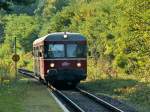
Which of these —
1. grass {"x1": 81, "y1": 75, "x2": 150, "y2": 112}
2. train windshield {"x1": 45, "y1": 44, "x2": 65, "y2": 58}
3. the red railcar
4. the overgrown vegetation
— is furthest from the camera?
train windshield {"x1": 45, "y1": 44, "x2": 65, "y2": 58}

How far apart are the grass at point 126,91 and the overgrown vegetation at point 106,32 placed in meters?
0.86

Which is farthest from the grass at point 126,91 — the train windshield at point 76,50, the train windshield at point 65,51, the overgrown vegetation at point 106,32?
the train windshield at point 65,51

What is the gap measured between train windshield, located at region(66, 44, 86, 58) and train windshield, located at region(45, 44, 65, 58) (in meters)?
0.33

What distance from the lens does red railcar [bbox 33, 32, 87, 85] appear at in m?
29.8

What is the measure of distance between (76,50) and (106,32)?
21.8 m

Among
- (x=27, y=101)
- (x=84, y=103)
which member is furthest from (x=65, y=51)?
(x=27, y=101)

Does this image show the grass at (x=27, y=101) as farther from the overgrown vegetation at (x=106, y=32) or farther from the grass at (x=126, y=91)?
the overgrown vegetation at (x=106, y=32)

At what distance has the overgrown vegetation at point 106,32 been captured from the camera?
27.2m

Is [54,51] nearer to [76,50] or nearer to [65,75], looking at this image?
[76,50]

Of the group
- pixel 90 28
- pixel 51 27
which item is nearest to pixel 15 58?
pixel 90 28

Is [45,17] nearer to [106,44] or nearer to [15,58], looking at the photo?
[106,44]

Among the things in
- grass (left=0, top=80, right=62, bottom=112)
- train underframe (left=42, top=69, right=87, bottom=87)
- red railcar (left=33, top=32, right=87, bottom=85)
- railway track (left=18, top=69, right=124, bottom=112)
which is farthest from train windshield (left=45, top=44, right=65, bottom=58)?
grass (left=0, top=80, right=62, bottom=112)

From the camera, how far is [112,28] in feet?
160

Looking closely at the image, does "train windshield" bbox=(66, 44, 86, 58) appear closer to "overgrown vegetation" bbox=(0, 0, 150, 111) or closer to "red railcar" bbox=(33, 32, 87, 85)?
"red railcar" bbox=(33, 32, 87, 85)
